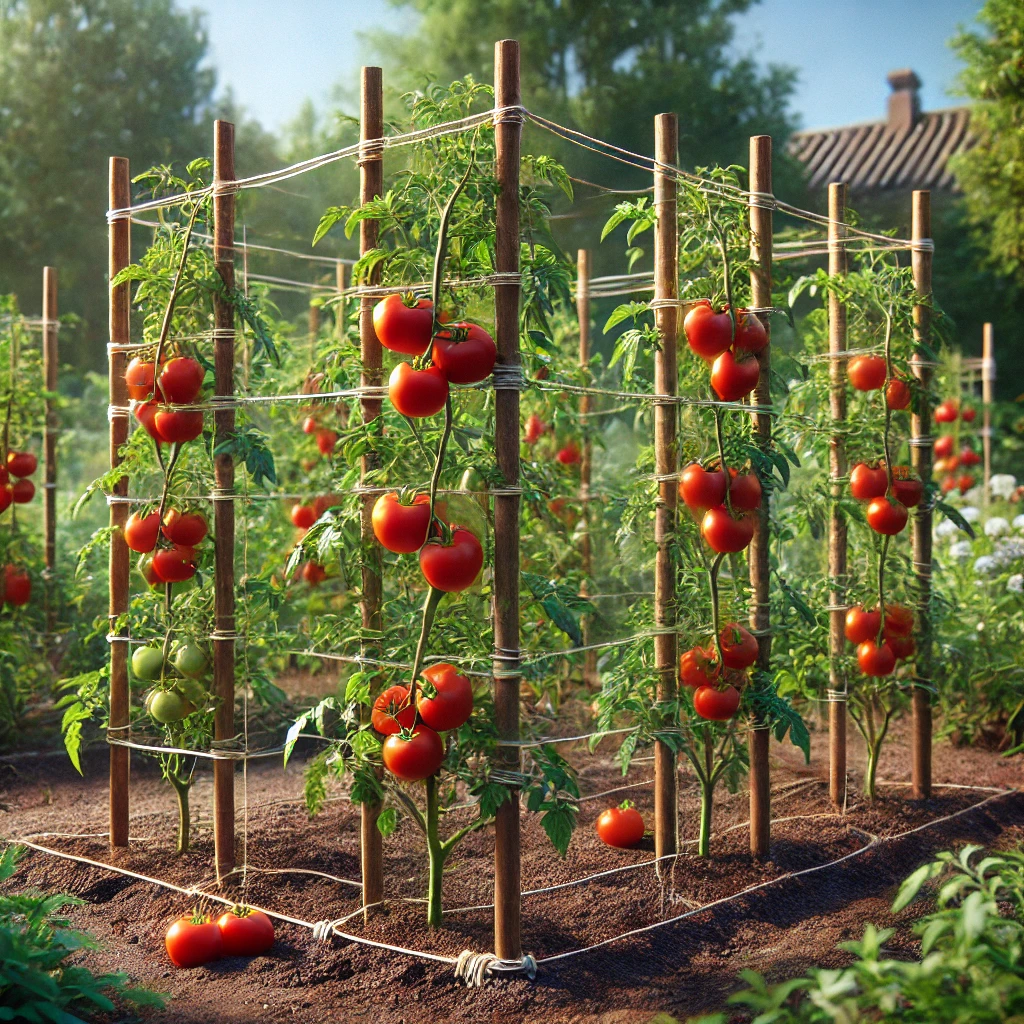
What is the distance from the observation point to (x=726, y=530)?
354 cm

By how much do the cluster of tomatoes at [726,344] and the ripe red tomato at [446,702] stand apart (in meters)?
1.28

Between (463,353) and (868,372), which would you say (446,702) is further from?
(868,372)

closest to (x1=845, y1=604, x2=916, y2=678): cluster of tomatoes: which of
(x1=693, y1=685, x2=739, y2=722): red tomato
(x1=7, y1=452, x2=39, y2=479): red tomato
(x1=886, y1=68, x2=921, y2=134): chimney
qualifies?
(x1=693, y1=685, x2=739, y2=722): red tomato

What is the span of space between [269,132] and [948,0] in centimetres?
1047

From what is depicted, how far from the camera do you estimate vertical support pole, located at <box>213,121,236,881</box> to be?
370cm

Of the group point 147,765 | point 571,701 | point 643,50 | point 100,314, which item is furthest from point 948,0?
point 147,765

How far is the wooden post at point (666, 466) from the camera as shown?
3.73 metres

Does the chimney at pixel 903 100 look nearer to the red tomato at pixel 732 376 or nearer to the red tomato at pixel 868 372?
the red tomato at pixel 868 372

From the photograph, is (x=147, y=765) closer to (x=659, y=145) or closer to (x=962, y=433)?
(x=659, y=145)

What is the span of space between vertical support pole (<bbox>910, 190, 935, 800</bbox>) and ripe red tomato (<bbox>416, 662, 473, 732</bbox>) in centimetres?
237

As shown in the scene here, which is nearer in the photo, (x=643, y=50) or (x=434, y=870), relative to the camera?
(x=434, y=870)

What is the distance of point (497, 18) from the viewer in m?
15.9

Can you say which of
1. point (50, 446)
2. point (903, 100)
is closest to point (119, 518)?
point (50, 446)

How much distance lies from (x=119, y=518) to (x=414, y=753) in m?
1.78
